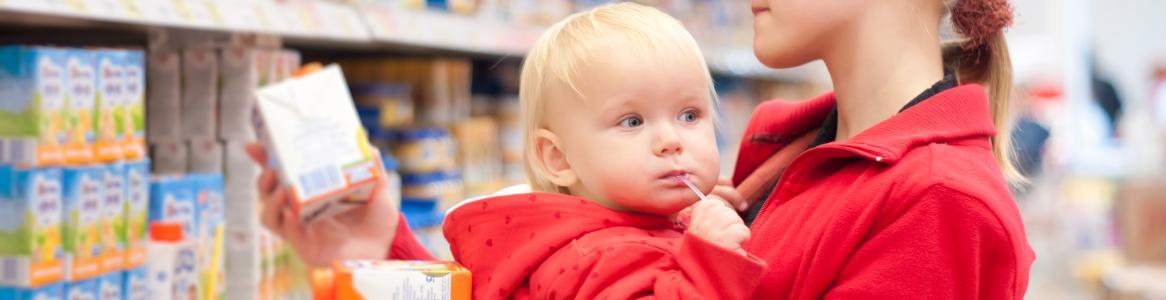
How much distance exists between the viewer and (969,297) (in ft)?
3.42

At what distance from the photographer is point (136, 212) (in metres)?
1.51

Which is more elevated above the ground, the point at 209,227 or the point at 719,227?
the point at 719,227

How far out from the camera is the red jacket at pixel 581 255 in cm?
99

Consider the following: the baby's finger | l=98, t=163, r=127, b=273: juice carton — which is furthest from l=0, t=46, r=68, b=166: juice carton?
the baby's finger

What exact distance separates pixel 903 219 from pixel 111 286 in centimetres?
102

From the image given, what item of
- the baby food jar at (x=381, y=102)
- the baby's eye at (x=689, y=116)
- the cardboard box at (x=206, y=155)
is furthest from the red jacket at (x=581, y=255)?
the baby food jar at (x=381, y=102)

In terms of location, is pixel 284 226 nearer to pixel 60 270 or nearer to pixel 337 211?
pixel 337 211

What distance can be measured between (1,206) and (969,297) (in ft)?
3.61

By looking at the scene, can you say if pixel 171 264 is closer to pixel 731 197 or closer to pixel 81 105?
pixel 81 105

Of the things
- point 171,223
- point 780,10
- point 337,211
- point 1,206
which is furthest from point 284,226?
point 780,10

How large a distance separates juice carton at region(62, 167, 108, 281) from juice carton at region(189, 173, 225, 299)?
174 mm

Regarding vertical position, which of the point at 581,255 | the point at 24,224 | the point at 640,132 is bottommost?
the point at 24,224


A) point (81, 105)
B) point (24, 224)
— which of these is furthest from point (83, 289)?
point (81, 105)

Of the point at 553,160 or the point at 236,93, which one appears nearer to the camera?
the point at 553,160
